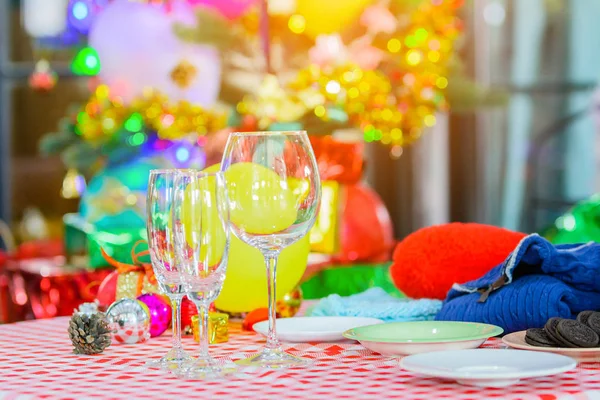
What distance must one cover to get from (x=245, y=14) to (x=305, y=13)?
0.24 meters

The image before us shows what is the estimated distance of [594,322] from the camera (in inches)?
39.8

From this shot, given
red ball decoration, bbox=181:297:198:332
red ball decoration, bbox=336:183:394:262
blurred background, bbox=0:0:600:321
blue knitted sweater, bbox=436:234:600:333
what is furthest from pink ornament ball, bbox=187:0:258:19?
blue knitted sweater, bbox=436:234:600:333

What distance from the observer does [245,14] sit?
280 centimetres

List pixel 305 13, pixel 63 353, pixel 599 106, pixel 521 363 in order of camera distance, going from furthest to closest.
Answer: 1. pixel 599 106
2. pixel 305 13
3. pixel 63 353
4. pixel 521 363

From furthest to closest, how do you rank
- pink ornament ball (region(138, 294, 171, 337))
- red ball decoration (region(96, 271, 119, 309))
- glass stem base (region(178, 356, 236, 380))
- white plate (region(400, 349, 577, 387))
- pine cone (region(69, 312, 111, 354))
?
1. red ball decoration (region(96, 271, 119, 309))
2. pink ornament ball (region(138, 294, 171, 337))
3. pine cone (region(69, 312, 111, 354))
4. glass stem base (region(178, 356, 236, 380))
5. white plate (region(400, 349, 577, 387))

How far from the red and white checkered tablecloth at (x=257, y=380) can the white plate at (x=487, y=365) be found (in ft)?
0.04

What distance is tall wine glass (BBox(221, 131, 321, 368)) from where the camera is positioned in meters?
1.02

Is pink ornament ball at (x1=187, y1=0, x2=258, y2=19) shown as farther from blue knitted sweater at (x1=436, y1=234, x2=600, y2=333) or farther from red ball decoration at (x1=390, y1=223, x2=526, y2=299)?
blue knitted sweater at (x1=436, y1=234, x2=600, y2=333)

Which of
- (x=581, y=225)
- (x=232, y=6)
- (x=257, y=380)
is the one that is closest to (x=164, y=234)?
(x=257, y=380)

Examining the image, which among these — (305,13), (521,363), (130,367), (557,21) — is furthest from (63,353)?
(557,21)

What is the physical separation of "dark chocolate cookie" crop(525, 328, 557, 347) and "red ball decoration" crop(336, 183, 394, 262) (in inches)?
64.0

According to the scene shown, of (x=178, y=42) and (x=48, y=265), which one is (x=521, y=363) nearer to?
(x=178, y=42)

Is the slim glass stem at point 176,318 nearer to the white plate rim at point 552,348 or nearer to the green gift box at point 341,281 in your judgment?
the white plate rim at point 552,348

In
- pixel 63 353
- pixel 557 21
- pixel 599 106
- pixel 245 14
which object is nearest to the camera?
pixel 63 353
